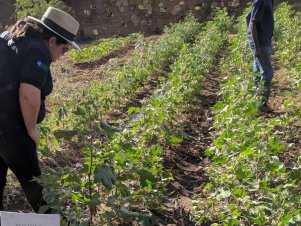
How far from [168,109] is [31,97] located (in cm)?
225

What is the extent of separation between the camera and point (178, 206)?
365 cm

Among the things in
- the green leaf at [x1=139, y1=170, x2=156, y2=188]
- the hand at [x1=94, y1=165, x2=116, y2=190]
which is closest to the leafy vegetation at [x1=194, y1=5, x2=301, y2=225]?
the green leaf at [x1=139, y1=170, x2=156, y2=188]

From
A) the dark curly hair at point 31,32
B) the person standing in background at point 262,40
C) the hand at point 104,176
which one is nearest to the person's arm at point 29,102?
the dark curly hair at point 31,32

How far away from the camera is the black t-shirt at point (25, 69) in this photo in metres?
2.75

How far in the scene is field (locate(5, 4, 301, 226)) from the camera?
272 cm

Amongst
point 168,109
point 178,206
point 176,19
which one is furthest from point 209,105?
point 176,19

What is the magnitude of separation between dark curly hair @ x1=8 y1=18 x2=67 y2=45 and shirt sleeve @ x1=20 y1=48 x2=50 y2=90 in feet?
0.44

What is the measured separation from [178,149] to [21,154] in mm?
2215

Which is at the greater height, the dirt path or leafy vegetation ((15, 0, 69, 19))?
leafy vegetation ((15, 0, 69, 19))

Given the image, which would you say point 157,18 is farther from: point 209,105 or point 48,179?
point 48,179

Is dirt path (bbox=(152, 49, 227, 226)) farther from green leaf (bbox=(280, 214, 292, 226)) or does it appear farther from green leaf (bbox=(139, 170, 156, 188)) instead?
green leaf (bbox=(280, 214, 292, 226))

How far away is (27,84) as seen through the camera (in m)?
2.73

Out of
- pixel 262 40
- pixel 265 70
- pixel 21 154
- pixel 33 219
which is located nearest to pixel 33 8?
pixel 262 40

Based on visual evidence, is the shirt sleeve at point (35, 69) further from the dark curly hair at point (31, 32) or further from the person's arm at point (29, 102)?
the dark curly hair at point (31, 32)
